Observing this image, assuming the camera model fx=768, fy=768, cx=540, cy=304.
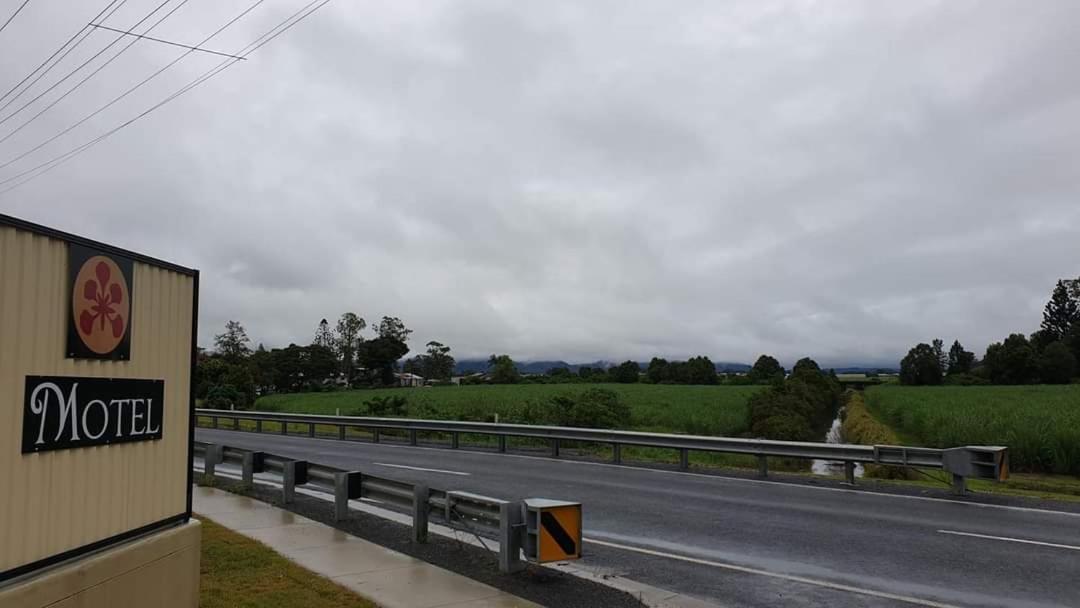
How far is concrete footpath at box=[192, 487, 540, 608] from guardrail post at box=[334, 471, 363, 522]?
330 mm

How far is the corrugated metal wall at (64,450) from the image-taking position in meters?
4.25

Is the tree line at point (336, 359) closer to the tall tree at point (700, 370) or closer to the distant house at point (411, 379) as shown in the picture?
the distant house at point (411, 379)

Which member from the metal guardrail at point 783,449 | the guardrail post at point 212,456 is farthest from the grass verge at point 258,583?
the metal guardrail at point 783,449

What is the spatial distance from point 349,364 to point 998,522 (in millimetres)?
116954

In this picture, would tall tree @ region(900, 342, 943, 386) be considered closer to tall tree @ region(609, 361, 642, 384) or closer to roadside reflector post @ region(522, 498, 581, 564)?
tall tree @ region(609, 361, 642, 384)

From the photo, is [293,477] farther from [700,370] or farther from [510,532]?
[700,370]

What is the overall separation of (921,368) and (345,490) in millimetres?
104399

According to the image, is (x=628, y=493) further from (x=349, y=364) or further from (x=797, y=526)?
(x=349, y=364)

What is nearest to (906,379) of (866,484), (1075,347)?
(1075,347)

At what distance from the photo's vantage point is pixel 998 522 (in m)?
10.4

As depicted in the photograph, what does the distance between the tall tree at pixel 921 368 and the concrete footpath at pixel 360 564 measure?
4067 inches

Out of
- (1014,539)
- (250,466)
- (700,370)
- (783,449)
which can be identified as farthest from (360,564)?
(700,370)

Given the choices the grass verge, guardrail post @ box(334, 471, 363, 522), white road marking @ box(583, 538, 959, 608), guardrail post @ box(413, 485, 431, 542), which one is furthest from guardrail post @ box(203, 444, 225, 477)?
white road marking @ box(583, 538, 959, 608)

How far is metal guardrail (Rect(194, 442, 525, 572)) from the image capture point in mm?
7508
